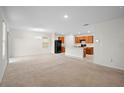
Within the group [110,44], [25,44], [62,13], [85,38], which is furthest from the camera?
[85,38]

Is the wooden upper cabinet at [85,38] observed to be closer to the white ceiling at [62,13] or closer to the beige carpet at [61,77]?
the white ceiling at [62,13]

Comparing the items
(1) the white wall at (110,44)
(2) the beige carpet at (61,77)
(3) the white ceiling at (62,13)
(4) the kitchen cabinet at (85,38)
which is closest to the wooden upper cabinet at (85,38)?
(4) the kitchen cabinet at (85,38)

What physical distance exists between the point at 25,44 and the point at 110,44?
23.3 ft

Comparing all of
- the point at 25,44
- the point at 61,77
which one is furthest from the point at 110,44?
the point at 25,44

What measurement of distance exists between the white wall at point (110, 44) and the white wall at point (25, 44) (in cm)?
606

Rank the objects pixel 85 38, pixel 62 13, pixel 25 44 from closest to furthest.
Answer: pixel 62 13
pixel 25 44
pixel 85 38

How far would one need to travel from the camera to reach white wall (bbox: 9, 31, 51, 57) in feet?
24.6

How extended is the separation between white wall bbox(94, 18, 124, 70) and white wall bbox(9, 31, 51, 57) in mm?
6060

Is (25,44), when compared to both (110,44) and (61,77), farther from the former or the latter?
(110,44)

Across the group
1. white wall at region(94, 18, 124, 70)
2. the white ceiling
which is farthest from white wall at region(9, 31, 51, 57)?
white wall at region(94, 18, 124, 70)

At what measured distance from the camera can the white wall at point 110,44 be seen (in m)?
4.20

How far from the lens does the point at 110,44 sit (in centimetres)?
459

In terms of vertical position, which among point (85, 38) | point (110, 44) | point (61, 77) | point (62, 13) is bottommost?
point (61, 77)
